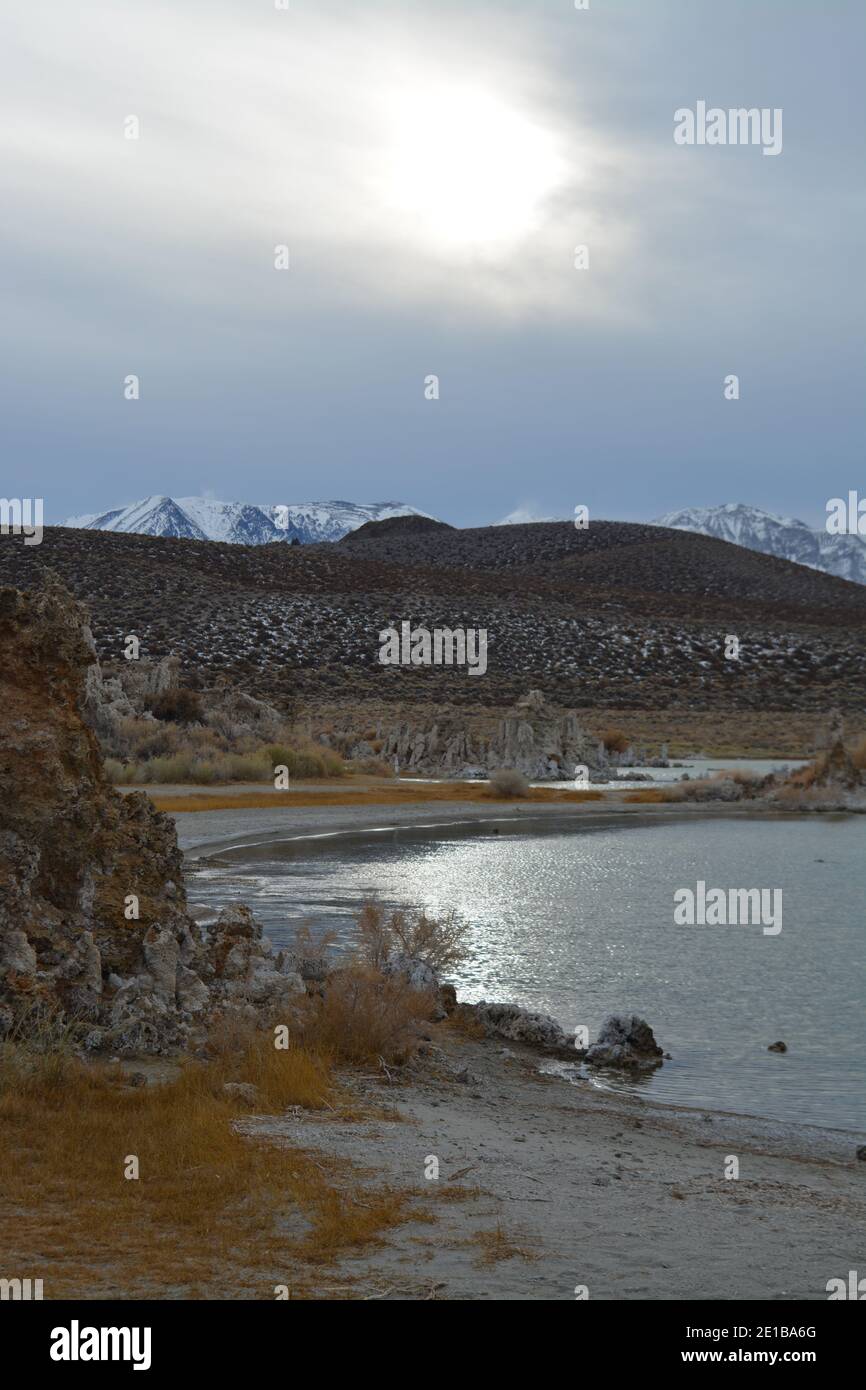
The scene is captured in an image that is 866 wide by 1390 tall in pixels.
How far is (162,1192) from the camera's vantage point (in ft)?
19.6

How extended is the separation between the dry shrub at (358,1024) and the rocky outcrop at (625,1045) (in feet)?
4.82

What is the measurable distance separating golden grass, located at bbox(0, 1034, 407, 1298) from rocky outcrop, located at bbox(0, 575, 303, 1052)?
0.92 metres

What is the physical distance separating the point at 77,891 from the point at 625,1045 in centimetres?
432

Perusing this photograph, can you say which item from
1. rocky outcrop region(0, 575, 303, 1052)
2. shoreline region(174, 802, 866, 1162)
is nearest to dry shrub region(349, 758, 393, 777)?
shoreline region(174, 802, 866, 1162)

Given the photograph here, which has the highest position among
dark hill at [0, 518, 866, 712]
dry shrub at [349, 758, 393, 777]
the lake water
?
dark hill at [0, 518, 866, 712]

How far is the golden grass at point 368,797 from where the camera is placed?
3159cm

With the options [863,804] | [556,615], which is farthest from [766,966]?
[556,615]

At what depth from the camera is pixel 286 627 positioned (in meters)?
70.1

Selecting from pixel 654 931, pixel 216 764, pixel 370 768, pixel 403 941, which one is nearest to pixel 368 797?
pixel 216 764

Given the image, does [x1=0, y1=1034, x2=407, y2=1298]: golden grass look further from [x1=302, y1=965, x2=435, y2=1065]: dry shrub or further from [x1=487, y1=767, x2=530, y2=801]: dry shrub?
[x1=487, y1=767, x2=530, y2=801]: dry shrub

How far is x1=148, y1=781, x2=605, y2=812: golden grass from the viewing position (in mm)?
31594

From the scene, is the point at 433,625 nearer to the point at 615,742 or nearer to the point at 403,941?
the point at 615,742
